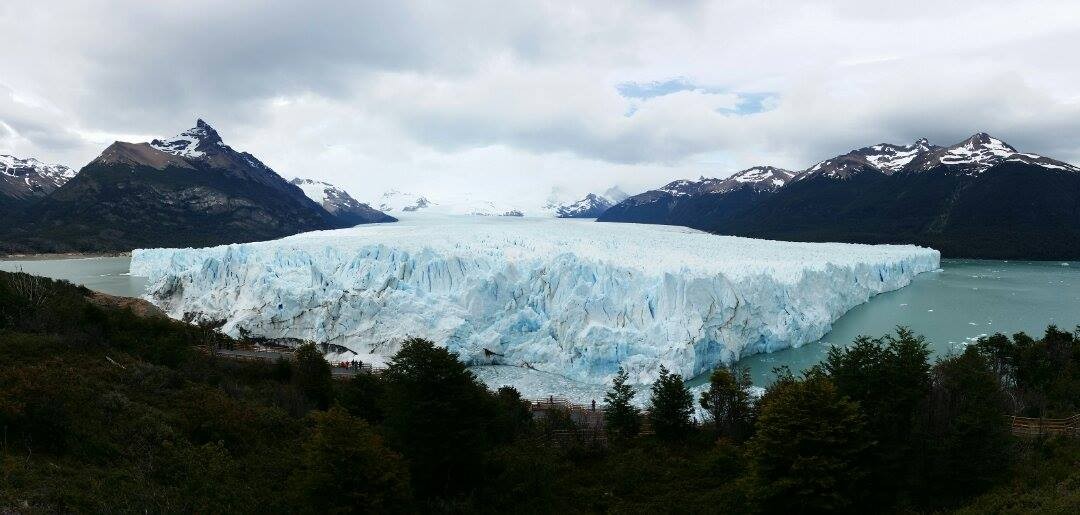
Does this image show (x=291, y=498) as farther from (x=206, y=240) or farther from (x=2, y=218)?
(x=2, y=218)

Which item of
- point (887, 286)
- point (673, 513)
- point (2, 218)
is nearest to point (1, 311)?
point (673, 513)

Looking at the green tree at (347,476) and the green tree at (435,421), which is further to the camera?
the green tree at (435,421)

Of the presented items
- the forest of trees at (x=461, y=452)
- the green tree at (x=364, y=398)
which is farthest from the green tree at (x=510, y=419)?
the green tree at (x=364, y=398)

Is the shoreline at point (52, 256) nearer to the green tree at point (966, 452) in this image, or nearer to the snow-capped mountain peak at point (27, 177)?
A: the snow-capped mountain peak at point (27, 177)

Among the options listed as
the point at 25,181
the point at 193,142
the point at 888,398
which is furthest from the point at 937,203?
the point at 25,181

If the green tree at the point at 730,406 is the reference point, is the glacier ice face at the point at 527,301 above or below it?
above

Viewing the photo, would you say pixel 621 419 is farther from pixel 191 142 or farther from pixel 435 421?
pixel 191 142
